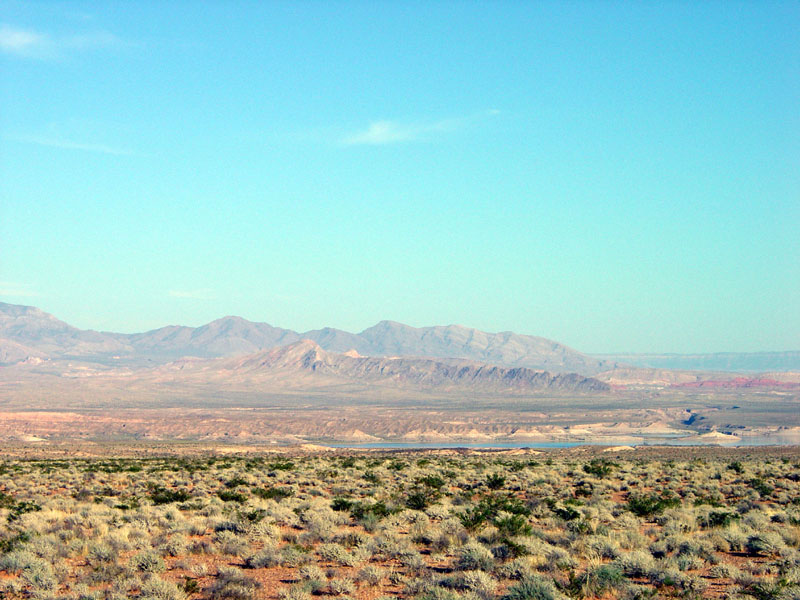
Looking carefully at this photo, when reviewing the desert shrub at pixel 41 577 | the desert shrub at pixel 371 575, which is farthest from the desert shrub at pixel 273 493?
the desert shrub at pixel 371 575

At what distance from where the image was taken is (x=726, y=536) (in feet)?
53.1

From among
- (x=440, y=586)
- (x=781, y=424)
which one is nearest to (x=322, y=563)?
(x=440, y=586)

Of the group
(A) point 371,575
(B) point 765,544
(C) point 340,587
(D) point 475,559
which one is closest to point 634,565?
(D) point 475,559

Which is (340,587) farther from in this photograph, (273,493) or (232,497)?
(273,493)

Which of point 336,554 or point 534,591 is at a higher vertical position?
point 534,591

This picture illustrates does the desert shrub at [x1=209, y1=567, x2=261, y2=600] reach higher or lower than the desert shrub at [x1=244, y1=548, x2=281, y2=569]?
higher

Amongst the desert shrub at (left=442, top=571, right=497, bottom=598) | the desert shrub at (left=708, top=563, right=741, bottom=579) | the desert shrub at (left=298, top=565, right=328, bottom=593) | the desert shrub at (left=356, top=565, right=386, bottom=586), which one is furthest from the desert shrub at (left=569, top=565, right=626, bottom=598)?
the desert shrub at (left=298, top=565, right=328, bottom=593)

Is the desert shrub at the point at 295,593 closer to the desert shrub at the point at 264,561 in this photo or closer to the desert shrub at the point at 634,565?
the desert shrub at the point at 264,561

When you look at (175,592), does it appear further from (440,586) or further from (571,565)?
(571,565)

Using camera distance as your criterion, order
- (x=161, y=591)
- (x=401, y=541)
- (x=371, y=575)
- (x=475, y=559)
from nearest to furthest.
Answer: (x=161, y=591) → (x=371, y=575) → (x=475, y=559) → (x=401, y=541)

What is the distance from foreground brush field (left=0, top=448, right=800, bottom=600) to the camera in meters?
12.3

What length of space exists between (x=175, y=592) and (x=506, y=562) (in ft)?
19.3

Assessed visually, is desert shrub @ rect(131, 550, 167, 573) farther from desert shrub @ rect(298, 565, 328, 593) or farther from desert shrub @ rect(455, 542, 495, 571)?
desert shrub @ rect(455, 542, 495, 571)

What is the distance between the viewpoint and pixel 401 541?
16172 millimetres
